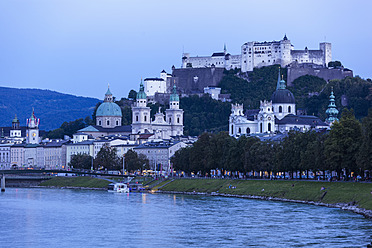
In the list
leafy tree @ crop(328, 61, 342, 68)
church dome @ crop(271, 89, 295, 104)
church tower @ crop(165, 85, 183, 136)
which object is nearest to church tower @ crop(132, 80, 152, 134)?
church tower @ crop(165, 85, 183, 136)

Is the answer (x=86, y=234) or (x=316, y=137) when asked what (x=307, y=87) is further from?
(x=86, y=234)

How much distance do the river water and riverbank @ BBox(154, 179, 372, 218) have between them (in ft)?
5.70

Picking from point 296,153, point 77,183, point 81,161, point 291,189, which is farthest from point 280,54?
point 291,189

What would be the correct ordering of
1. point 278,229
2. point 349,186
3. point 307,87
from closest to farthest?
point 278,229, point 349,186, point 307,87

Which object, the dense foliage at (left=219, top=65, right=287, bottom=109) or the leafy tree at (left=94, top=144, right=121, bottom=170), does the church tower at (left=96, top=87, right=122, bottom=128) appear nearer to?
the dense foliage at (left=219, top=65, right=287, bottom=109)

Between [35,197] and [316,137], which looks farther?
[35,197]

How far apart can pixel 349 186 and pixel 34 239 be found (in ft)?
96.5

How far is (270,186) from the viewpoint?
84.1 m

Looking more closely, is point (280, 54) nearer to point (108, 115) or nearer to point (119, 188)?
point (108, 115)

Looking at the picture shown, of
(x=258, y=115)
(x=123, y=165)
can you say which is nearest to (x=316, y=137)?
(x=123, y=165)

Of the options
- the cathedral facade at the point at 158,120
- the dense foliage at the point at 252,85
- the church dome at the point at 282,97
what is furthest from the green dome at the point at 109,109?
the church dome at the point at 282,97

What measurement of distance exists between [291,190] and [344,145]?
24.3 feet

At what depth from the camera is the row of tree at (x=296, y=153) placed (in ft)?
239

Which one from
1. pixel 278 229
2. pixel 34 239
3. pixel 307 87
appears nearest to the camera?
pixel 34 239
